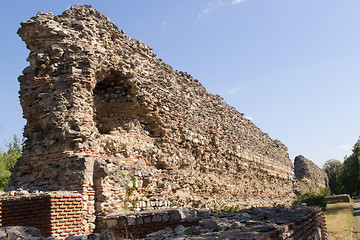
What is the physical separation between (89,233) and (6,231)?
7.50 ft

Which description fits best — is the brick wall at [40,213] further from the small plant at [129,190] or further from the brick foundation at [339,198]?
the brick foundation at [339,198]

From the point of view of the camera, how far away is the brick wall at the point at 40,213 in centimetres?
566

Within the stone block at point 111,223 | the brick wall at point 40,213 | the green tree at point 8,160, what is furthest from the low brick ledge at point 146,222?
the green tree at point 8,160

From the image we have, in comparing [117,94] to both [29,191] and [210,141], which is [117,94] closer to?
[29,191]

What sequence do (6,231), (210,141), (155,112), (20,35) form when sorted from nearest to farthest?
(6,231) → (20,35) → (155,112) → (210,141)

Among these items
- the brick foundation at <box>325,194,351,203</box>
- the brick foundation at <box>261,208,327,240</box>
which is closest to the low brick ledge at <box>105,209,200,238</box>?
the brick foundation at <box>261,208,327,240</box>

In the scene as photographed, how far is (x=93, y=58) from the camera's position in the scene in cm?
799

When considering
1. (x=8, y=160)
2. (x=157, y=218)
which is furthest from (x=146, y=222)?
(x=8, y=160)

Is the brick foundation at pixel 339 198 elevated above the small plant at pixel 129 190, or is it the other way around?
the small plant at pixel 129 190

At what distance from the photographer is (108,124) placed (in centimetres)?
867

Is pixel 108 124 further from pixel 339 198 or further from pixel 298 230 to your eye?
pixel 339 198

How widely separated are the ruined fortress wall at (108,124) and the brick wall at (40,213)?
2.05 feet

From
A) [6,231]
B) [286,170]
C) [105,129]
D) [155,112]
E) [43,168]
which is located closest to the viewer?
[6,231]

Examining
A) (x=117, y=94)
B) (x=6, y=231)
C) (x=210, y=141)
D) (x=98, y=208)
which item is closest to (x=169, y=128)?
(x=117, y=94)
